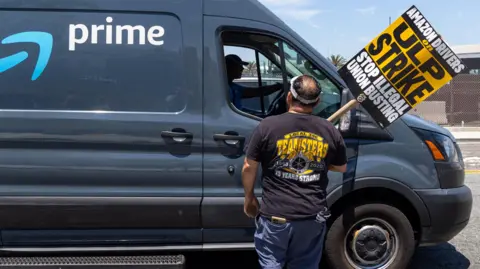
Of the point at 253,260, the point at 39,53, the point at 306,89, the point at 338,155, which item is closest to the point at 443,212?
the point at 338,155

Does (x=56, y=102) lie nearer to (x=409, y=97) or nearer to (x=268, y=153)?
(x=268, y=153)

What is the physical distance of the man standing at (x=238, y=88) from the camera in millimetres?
4016

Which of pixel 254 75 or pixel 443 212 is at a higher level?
pixel 254 75

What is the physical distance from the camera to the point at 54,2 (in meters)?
3.71

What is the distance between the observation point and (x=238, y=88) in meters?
4.18

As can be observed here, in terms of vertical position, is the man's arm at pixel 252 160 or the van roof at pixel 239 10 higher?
the van roof at pixel 239 10

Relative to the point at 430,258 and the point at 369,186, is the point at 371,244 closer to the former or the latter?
the point at 369,186

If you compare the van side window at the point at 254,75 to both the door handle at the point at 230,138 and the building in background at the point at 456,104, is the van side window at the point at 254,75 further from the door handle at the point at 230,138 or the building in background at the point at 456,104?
the building in background at the point at 456,104

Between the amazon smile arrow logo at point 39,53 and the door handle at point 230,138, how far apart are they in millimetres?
1347

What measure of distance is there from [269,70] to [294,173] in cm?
165

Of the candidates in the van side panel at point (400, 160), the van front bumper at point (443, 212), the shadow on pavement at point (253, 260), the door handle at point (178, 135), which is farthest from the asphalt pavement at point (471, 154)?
the door handle at point (178, 135)

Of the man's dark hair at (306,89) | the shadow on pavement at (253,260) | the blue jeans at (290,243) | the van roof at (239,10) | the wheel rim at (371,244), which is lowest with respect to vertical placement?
the shadow on pavement at (253,260)

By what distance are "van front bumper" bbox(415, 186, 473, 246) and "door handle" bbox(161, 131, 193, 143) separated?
1803 millimetres

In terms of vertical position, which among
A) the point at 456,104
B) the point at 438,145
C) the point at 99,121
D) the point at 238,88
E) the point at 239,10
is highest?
the point at 456,104
